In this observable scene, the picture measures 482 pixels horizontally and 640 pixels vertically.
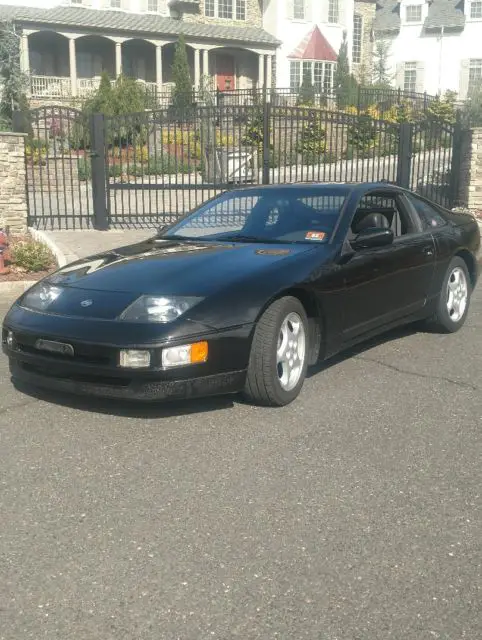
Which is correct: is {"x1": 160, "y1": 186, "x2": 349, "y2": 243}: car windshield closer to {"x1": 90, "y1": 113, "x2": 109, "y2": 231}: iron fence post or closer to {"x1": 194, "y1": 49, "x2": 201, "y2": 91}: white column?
{"x1": 90, "y1": 113, "x2": 109, "y2": 231}: iron fence post

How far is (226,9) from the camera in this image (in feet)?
132

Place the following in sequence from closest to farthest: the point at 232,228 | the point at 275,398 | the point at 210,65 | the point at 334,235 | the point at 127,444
Answer: the point at 127,444 < the point at 275,398 < the point at 334,235 < the point at 232,228 < the point at 210,65

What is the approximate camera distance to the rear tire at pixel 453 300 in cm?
670

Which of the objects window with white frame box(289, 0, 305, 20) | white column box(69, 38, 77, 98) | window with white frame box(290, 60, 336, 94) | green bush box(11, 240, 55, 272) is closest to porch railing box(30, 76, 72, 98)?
white column box(69, 38, 77, 98)

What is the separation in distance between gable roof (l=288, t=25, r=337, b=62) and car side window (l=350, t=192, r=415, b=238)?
118 feet

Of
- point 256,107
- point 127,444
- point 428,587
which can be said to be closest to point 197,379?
point 127,444

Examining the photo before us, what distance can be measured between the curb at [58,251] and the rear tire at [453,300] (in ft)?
16.3

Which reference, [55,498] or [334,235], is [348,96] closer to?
[334,235]

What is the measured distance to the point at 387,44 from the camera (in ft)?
146

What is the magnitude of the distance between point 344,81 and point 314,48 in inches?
98.4

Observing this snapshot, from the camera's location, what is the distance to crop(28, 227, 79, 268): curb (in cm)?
1029

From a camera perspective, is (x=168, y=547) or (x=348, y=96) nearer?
(x=168, y=547)

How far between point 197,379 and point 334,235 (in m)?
1.68

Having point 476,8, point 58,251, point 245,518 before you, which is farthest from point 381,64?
point 245,518
